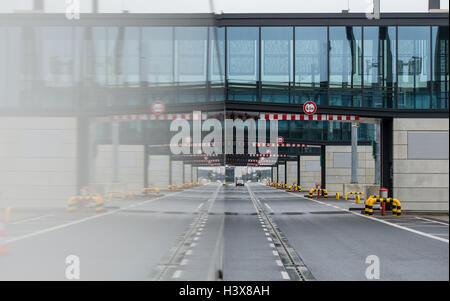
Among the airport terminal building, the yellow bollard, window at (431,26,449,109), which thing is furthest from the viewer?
window at (431,26,449,109)

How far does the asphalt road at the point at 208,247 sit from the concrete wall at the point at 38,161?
237 mm

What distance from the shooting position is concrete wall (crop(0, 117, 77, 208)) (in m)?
4.73

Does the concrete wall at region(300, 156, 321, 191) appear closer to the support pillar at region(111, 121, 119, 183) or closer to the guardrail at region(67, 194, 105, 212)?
the support pillar at region(111, 121, 119, 183)

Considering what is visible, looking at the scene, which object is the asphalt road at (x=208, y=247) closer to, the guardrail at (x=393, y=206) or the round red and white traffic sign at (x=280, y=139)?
the guardrail at (x=393, y=206)

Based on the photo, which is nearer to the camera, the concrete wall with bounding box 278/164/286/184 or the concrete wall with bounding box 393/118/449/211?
the concrete wall with bounding box 393/118/449/211

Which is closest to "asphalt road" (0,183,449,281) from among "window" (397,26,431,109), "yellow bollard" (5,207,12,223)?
"yellow bollard" (5,207,12,223)

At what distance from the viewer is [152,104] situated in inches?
303

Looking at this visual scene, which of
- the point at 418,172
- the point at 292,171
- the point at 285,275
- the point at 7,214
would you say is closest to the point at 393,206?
the point at 418,172

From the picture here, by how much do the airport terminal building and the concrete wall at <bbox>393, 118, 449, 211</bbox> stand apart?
2.1 inches

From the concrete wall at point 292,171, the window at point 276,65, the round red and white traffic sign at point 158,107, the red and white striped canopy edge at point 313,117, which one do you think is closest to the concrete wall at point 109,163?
the round red and white traffic sign at point 158,107

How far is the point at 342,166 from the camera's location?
2466 inches

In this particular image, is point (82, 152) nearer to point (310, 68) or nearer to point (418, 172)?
point (310, 68)
